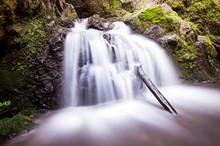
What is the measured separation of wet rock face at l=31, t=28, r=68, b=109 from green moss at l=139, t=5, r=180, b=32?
13.0ft

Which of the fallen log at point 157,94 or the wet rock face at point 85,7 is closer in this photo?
the fallen log at point 157,94

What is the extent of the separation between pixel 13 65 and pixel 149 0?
42.7ft

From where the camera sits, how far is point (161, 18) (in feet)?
28.6

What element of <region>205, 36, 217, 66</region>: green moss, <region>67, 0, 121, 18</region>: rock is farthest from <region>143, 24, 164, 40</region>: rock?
<region>67, 0, 121, 18</region>: rock

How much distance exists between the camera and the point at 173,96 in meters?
6.14

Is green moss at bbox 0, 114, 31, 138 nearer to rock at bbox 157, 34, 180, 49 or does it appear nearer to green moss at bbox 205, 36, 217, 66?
rock at bbox 157, 34, 180, 49

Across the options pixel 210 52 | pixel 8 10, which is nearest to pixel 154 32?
pixel 210 52

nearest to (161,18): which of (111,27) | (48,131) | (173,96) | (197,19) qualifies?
(111,27)

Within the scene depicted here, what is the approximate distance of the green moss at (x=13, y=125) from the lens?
4.28 meters

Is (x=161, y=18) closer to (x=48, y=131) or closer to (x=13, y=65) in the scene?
(x=13, y=65)

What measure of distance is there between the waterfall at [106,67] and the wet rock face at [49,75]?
0.20 meters

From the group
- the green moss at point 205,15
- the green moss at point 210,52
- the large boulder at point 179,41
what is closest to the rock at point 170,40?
the large boulder at point 179,41

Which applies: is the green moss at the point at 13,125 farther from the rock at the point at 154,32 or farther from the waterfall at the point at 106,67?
the rock at the point at 154,32

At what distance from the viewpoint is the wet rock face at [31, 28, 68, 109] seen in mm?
5691
